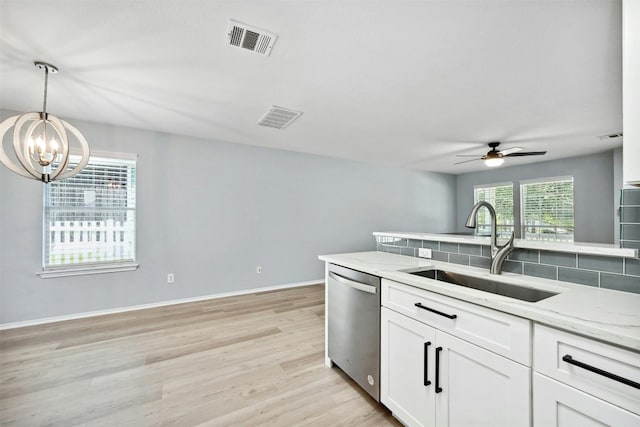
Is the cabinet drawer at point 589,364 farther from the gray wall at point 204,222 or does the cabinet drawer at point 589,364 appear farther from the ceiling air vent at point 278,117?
the gray wall at point 204,222

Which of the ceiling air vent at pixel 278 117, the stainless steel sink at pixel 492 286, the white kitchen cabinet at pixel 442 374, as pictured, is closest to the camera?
the white kitchen cabinet at pixel 442 374

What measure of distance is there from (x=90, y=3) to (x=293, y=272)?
4.08 metres

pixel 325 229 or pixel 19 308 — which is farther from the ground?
pixel 325 229

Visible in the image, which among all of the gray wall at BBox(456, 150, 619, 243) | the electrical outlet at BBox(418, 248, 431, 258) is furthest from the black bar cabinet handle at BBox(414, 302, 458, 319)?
the gray wall at BBox(456, 150, 619, 243)

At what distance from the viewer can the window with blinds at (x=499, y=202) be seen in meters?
6.15

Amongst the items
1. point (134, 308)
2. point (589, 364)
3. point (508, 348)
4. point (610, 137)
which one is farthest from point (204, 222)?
point (610, 137)

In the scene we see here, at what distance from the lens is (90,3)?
1514 mm

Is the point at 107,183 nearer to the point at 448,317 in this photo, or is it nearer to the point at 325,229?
the point at 325,229

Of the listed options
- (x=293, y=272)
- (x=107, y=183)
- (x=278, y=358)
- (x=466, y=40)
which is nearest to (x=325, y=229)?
(x=293, y=272)

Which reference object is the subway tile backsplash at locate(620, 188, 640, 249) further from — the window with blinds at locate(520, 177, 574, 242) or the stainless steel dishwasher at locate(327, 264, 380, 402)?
the window with blinds at locate(520, 177, 574, 242)

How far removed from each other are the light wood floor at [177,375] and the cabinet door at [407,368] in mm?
227

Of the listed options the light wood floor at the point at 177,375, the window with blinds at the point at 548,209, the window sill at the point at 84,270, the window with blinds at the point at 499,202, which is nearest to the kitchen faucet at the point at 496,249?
the light wood floor at the point at 177,375

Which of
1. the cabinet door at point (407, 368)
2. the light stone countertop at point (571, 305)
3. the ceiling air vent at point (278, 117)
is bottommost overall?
the cabinet door at point (407, 368)

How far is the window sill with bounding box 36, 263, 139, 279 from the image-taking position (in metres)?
3.13
